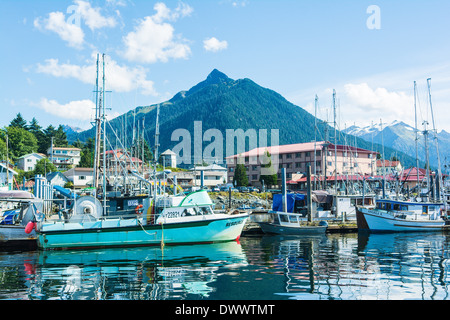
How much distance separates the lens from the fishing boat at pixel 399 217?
131ft

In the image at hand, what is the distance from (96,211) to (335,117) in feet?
137

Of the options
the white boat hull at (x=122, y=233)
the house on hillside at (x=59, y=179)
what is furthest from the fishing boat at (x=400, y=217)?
the house on hillside at (x=59, y=179)

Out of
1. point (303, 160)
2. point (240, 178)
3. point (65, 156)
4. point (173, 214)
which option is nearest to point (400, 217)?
point (173, 214)

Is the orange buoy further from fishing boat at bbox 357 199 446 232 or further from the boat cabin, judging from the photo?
the boat cabin

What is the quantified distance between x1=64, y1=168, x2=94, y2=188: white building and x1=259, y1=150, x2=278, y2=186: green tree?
39967 millimetres

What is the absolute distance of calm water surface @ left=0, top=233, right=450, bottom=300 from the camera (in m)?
14.4

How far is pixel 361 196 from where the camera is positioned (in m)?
46.8

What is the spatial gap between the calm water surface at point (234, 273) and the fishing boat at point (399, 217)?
1017 cm

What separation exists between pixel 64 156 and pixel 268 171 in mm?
59752

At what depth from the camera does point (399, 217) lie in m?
40.8

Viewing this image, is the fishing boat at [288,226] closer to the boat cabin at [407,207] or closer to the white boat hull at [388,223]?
the white boat hull at [388,223]

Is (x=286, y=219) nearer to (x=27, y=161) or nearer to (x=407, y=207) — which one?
(x=407, y=207)

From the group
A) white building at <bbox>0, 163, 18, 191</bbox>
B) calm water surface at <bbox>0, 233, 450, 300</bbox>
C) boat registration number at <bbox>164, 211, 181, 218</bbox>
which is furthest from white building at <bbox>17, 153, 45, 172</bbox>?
boat registration number at <bbox>164, 211, 181, 218</bbox>
